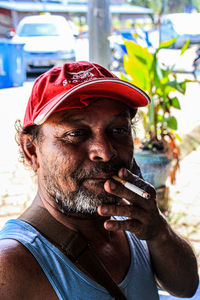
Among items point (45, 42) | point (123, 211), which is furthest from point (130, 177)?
point (45, 42)

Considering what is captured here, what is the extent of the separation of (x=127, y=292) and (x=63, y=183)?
0.42 metres

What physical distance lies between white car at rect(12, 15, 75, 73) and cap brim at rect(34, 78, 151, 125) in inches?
352

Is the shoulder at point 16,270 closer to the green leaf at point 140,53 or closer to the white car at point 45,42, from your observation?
the green leaf at point 140,53

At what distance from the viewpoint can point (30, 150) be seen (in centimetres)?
144

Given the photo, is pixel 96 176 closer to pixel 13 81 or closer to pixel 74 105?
pixel 74 105

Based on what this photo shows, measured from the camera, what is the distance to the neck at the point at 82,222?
1.33 metres

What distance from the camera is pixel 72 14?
Answer: 30828mm

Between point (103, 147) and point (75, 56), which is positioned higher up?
point (103, 147)

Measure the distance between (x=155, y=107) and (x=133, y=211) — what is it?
2608 millimetres

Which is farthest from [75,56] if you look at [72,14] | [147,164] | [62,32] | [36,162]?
[72,14]

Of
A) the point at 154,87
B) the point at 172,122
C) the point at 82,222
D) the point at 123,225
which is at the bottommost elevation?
the point at 172,122

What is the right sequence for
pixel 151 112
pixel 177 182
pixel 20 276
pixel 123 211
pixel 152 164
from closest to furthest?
1. pixel 20 276
2. pixel 123 211
3. pixel 151 112
4. pixel 152 164
5. pixel 177 182

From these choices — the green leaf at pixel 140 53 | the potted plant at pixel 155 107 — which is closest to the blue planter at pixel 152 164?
the potted plant at pixel 155 107

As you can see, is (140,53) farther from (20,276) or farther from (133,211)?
(20,276)
